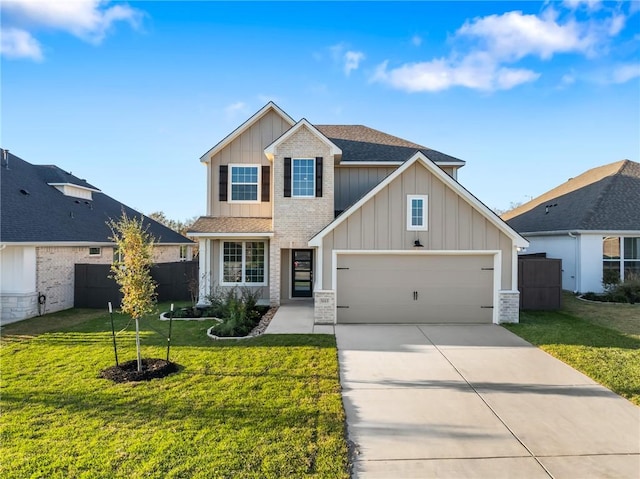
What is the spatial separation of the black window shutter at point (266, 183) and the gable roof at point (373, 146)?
319 centimetres

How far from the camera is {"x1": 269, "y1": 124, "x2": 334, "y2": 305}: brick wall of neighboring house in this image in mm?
12508

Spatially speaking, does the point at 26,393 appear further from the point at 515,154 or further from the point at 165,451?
the point at 515,154

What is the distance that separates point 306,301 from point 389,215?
5.43 meters

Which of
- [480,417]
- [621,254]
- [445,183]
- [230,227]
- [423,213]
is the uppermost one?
[445,183]

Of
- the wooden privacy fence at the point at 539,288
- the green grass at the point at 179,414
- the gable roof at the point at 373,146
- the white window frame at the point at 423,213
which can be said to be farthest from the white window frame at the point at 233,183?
the wooden privacy fence at the point at 539,288

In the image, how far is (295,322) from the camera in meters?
10.6

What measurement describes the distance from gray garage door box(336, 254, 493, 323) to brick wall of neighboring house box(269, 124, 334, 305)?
2.81m

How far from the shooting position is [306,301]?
14.0 meters

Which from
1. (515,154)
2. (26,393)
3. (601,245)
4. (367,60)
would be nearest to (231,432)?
(26,393)

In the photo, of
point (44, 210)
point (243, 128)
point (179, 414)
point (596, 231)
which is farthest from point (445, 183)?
point (44, 210)

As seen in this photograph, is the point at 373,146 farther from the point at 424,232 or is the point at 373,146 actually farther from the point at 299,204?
the point at 424,232

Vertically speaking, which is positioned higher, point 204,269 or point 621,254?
point 621,254

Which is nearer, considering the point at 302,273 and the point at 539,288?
the point at 539,288

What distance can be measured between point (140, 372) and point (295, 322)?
16.1 feet
